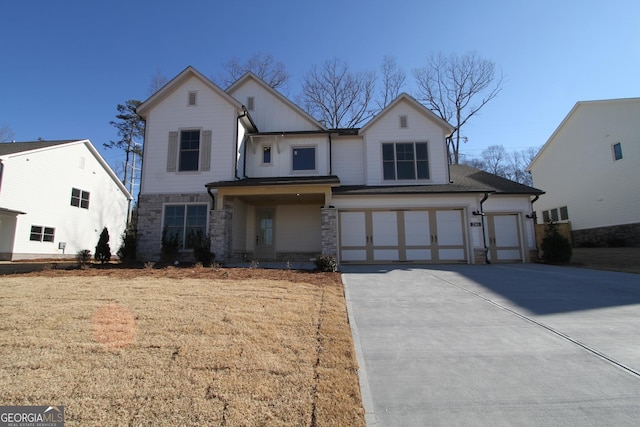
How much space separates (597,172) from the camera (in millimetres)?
20625

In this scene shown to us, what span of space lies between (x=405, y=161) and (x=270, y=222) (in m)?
6.93

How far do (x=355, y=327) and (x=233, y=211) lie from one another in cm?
941

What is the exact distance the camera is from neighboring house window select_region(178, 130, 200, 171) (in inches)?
546

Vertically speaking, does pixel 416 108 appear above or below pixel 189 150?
above

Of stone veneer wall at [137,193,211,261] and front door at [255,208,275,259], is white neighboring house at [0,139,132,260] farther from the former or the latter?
front door at [255,208,275,259]

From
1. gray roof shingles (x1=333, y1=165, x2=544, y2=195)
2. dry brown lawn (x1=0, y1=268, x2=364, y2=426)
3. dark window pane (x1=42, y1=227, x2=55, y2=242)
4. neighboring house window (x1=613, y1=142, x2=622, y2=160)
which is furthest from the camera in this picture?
neighboring house window (x1=613, y1=142, x2=622, y2=160)

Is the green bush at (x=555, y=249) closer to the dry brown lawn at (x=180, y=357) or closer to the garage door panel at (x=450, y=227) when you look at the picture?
the garage door panel at (x=450, y=227)

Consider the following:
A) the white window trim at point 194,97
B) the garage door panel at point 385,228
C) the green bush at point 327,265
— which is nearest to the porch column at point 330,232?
the green bush at point 327,265

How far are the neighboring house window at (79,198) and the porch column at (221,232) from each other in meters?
13.4

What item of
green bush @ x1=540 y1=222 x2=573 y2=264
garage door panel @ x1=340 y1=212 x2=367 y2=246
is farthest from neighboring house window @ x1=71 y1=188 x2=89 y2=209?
green bush @ x1=540 y1=222 x2=573 y2=264

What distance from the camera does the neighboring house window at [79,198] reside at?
800 inches

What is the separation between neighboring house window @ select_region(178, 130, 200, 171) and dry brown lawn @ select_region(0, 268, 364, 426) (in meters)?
7.98

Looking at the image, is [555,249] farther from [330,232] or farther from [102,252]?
[102,252]

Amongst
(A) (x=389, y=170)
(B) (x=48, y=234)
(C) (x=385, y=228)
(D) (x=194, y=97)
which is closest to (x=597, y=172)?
(A) (x=389, y=170)
